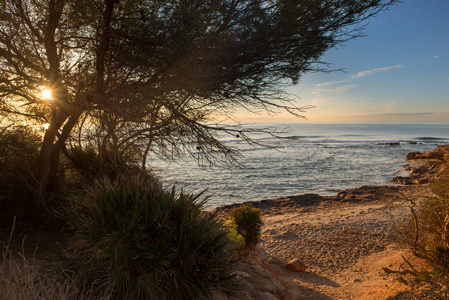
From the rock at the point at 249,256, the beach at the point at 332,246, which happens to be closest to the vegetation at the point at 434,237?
the beach at the point at 332,246

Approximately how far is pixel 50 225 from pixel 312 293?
5897 millimetres

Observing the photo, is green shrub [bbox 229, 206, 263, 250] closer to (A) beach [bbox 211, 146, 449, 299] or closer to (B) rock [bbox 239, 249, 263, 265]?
(B) rock [bbox 239, 249, 263, 265]

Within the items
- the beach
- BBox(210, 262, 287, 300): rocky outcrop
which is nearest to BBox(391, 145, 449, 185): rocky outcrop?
the beach

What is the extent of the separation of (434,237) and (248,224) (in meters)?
4.16

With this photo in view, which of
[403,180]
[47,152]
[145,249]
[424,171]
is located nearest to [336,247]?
[145,249]

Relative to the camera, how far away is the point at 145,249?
11.9 ft

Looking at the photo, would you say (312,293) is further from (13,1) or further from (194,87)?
(13,1)

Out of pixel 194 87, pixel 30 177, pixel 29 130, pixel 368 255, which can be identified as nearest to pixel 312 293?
pixel 368 255

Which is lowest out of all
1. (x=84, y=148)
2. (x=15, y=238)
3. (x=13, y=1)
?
(x=15, y=238)

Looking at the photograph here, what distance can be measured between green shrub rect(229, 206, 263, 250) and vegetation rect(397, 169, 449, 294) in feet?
11.3

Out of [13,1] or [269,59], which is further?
[269,59]

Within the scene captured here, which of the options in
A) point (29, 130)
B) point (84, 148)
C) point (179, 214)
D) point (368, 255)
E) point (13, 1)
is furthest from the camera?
point (368, 255)

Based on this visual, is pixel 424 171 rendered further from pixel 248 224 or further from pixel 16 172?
pixel 16 172

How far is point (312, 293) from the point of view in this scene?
6555 mm
